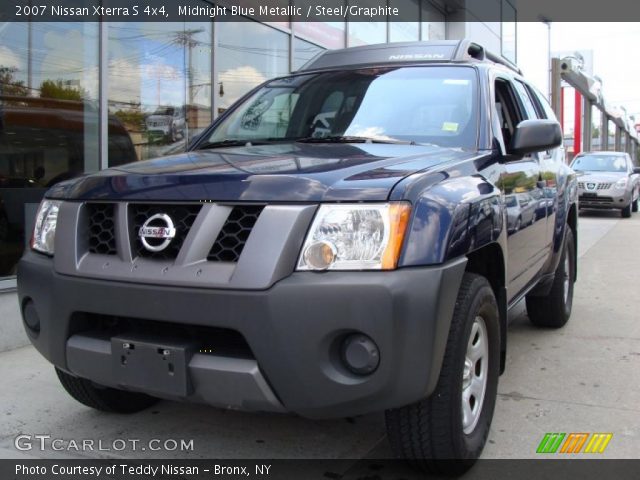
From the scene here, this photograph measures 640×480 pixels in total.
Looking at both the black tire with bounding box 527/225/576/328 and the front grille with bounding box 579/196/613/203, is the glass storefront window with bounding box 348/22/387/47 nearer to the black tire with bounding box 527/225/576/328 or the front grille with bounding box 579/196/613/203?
the black tire with bounding box 527/225/576/328

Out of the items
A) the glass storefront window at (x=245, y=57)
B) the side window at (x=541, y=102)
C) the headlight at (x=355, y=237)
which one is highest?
the glass storefront window at (x=245, y=57)

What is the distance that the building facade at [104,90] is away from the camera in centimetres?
532

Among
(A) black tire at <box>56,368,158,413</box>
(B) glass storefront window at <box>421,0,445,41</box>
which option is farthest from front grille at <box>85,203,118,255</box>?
(B) glass storefront window at <box>421,0,445,41</box>

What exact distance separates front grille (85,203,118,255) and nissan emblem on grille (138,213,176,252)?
200 mm

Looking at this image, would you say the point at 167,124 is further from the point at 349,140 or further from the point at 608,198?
the point at 608,198

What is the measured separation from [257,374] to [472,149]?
65.4 inches

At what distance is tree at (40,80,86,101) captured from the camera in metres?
5.66

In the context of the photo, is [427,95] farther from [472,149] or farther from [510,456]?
[510,456]

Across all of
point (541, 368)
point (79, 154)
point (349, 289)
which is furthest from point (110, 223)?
point (79, 154)

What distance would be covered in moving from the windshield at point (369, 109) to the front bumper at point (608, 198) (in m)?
13.8

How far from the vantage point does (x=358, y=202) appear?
2.34 metres

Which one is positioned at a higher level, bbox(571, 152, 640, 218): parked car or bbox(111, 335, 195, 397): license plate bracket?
bbox(571, 152, 640, 218): parked car

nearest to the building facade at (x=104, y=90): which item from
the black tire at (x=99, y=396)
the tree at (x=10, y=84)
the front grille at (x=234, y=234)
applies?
the tree at (x=10, y=84)

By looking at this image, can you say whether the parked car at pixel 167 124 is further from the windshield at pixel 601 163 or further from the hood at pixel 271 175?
the windshield at pixel 601 163
